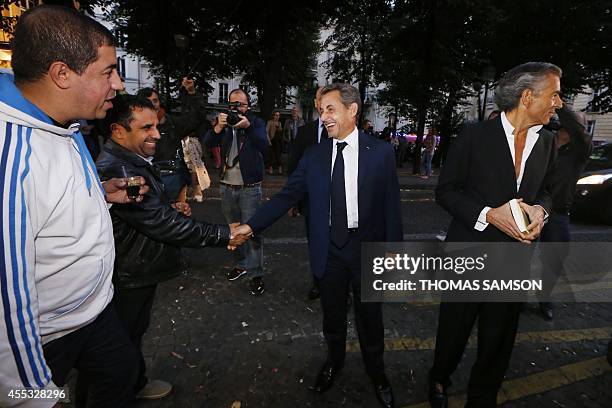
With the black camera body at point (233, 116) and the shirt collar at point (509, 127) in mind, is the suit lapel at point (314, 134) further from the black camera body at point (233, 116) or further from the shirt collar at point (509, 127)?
the shirt collar at point (509, 127)

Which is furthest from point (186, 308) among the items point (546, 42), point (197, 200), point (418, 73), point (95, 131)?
point (546, 42)

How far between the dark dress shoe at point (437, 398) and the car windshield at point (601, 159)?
7.53 m

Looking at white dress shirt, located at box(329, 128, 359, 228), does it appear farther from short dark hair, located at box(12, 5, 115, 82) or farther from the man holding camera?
the man holding camera

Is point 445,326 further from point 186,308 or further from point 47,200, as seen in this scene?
point 186,308

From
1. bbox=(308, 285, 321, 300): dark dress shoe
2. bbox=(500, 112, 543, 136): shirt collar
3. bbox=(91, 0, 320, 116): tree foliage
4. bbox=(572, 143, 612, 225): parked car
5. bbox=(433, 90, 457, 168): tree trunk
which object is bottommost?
bbox=(308, 285, 321, 300): dark dress shoe

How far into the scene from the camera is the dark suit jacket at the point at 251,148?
4.31m

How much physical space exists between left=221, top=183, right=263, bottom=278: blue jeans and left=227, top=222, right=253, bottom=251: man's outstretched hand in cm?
155

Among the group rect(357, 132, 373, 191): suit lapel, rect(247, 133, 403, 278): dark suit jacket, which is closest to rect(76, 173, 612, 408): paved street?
rect(247, 133, 403, 278): dark suit jacket

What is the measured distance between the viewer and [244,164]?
4289 millimetres

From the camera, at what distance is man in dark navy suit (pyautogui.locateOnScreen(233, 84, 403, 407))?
8.48ft

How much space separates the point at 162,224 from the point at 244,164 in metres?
2.19

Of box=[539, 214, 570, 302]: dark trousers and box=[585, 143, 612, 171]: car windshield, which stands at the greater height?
box=[585, 143, 612, 171]: car windshield

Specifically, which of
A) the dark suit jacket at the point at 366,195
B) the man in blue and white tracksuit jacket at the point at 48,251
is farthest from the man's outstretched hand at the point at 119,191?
the dark suit jacket at the point at 366,195

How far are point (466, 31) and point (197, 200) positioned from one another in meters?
15.3
